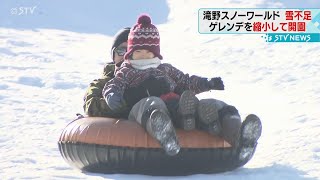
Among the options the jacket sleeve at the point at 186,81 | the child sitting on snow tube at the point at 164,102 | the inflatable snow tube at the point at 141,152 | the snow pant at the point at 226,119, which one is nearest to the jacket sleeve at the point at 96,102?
the child sitting on snow tube at the point at 164,102

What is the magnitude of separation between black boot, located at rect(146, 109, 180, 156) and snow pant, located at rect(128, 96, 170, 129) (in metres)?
0.08

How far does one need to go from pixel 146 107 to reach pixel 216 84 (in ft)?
2.15

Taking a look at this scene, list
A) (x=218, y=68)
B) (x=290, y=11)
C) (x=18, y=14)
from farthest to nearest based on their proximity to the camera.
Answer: (x=18, y=14) → (x=290, y=11) → (x=218, y=68)

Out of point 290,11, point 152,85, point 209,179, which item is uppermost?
point 290,11

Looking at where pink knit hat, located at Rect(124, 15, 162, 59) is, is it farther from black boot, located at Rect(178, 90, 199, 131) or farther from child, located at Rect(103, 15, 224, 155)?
black boot, located at Rect(178, 90, 199, 131)

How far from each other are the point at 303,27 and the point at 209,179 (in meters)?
11.5

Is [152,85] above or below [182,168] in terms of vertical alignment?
above

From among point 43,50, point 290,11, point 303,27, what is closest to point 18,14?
point 43,50

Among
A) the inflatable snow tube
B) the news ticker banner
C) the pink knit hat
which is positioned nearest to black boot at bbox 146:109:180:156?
the inflatable snow tube

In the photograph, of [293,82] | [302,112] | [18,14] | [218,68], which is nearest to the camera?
[302,112]

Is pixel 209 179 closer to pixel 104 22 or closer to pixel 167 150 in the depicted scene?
pixel 167 150

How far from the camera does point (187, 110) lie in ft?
13.4

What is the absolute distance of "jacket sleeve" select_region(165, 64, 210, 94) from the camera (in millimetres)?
4633

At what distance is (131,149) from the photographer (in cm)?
413
